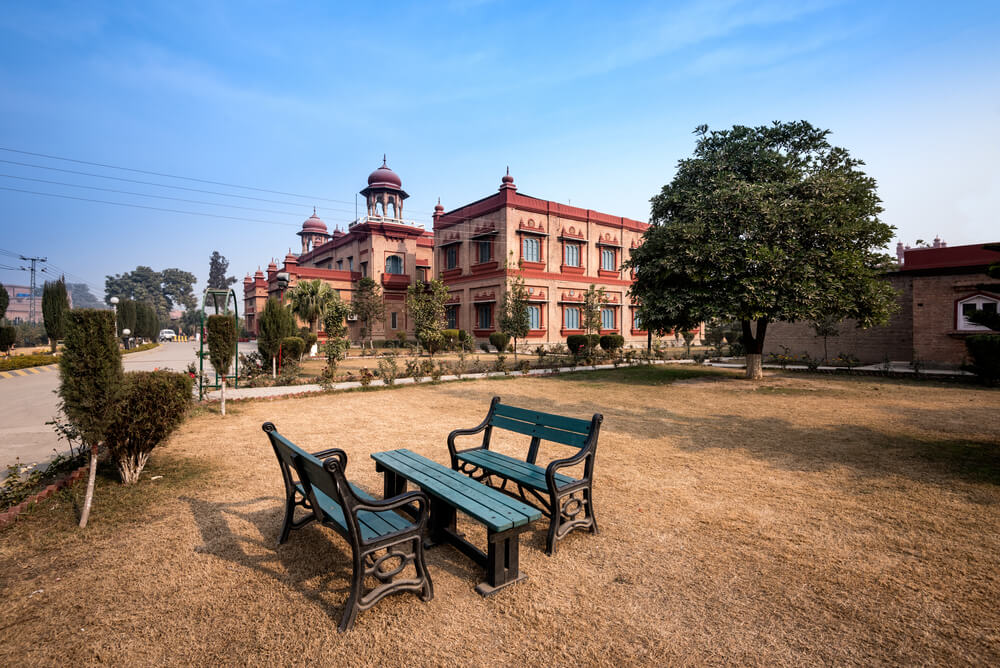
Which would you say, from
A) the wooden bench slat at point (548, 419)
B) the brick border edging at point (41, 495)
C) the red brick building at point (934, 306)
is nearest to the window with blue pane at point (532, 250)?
the red brick building at point (934, 306)

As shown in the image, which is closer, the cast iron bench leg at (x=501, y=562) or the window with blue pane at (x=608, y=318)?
the cast iron bench leg at (x=501, y=562)

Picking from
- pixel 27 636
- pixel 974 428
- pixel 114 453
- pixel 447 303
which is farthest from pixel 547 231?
pixel 27 636

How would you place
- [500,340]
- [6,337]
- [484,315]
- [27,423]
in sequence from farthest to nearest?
1. [484,315]
2. [500,340]
3. [6,337]
4. [27,423]

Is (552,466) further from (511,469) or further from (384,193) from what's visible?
(384,193)

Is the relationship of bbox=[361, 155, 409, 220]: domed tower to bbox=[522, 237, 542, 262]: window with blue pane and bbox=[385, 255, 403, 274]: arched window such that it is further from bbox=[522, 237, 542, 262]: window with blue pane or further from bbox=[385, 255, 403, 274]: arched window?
bbox=[522, 237, 542, 262]: window with blue pane

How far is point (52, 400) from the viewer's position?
11203mm

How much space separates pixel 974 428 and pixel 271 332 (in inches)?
702

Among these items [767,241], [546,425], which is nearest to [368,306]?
[767,241]

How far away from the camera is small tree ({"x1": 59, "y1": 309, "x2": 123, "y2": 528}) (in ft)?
14.2

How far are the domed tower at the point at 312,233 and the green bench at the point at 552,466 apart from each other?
6582cm

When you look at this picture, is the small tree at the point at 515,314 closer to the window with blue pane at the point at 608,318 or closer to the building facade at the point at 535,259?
the building facade at the point at 535,259

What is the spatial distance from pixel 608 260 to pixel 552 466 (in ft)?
111

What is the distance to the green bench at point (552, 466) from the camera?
386 cm

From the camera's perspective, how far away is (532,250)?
31844 millimetres
